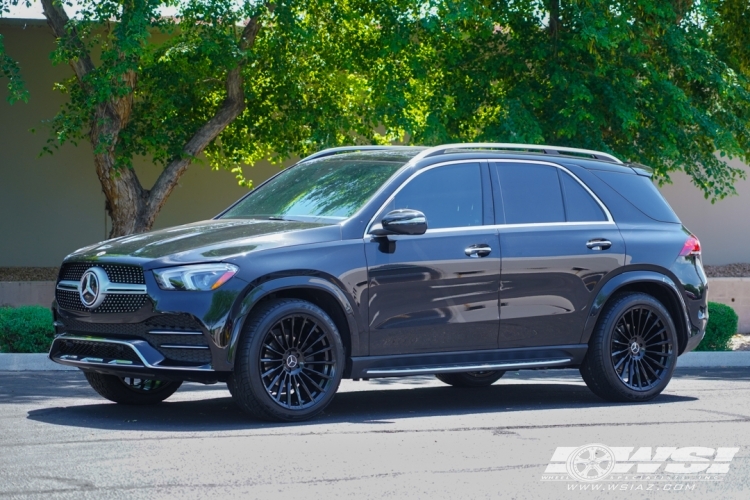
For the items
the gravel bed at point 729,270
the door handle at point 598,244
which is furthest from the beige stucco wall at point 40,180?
the door handle at point 598,244

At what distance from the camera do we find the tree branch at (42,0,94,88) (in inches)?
619

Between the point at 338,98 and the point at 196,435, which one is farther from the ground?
the point at 338,98

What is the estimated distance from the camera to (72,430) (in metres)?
7.53

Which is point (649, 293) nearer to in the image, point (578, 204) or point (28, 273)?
point (578, 204)

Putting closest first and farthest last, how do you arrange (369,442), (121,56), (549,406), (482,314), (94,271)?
(369,442) < (94,271) < (482,314) < (549,406) < (121,56)

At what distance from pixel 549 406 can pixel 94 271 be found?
374 cm

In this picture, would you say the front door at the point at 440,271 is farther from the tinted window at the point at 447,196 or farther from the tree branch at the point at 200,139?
the tree branch at the point at 200,139

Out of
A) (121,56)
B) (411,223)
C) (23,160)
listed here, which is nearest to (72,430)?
(411,223)

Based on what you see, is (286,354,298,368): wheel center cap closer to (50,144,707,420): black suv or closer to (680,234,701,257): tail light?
(50,144,707,420): black suv

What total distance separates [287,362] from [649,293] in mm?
3514

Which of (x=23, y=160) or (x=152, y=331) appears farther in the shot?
(x=23, y=160)

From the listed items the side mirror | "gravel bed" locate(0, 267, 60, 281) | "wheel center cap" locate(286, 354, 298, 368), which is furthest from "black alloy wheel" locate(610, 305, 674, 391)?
"gravel bed" locate(0, 267, 60, 281)

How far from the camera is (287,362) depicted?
7848 mm

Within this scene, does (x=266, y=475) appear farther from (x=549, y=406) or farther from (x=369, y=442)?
(x=549, y=406)
